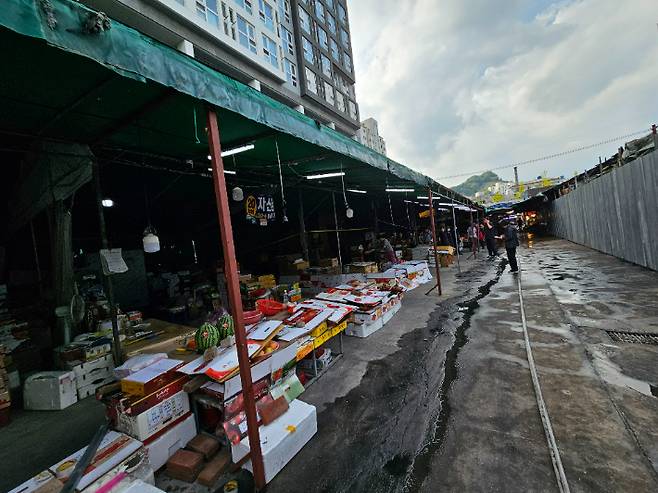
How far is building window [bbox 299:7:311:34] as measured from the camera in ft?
125

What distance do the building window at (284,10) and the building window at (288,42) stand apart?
162 centimetres

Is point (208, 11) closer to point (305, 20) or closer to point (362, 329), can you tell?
point (305, 20)

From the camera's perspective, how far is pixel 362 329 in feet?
19.9

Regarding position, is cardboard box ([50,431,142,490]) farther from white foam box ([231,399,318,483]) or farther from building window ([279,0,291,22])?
building window ([279,0,291,22])

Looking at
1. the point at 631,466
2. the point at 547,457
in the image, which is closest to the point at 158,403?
the point at 547,457

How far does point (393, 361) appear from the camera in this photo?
491 cm

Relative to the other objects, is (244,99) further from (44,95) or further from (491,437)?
(491,437)

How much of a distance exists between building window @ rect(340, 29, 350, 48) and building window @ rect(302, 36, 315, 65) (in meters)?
12.0

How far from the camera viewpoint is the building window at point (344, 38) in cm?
4842

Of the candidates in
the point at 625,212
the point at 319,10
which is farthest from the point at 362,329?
the point at 319,10

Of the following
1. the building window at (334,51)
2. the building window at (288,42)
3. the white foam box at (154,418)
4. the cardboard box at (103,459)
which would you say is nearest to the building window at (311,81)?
the building window at (288,42)

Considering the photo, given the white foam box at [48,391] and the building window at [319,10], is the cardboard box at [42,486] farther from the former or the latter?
the building window at [319,10]

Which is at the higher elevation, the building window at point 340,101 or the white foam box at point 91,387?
the building window at point 340,101

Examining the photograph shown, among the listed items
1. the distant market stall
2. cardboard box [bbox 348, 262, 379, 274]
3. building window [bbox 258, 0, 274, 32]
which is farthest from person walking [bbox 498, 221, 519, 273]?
building window [bbox 258, 0, 274, 32]
